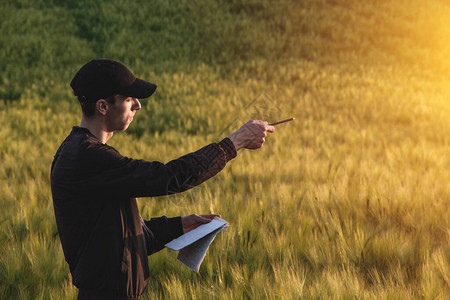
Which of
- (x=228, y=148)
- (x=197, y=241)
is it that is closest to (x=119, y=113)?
(x=228, y=148)

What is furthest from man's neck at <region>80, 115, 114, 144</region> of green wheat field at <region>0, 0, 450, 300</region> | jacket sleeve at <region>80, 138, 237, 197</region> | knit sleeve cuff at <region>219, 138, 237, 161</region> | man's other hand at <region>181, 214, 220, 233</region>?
green wheat field at <region>0, 0, 450, 300</region>

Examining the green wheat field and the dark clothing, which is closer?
the dark clothing

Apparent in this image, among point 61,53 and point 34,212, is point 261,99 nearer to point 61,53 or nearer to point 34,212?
point 34,212

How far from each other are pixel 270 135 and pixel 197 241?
539 centimetres

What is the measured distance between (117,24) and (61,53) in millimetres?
3002

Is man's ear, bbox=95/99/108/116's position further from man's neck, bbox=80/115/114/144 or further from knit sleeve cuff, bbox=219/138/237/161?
knit sleeve cuff, bbox=219/138/237/161

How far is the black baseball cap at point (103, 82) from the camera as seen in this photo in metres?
1.68

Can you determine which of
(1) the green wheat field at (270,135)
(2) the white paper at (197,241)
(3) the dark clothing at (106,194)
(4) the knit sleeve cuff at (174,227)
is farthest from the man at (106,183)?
(1) the green wheat field at (270,135)

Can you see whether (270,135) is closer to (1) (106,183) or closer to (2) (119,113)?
(2) (119,113)

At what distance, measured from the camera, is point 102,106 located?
172cm

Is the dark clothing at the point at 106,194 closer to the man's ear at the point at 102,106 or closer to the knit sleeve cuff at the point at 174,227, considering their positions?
the man's ear at the point at 102,106

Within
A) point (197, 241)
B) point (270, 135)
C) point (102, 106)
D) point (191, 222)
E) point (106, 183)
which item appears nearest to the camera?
point (106, 183)

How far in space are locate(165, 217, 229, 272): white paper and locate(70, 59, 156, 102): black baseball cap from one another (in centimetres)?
62

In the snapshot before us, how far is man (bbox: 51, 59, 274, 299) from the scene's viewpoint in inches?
63.9
